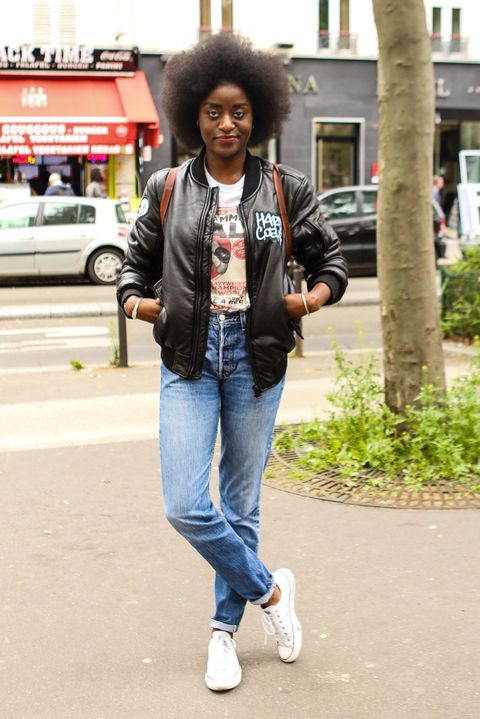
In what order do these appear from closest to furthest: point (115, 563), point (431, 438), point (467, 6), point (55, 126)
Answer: point (115, 563), point (431, 438), point (55, 126), point (467, 6)

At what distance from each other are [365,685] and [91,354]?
7.58 meters

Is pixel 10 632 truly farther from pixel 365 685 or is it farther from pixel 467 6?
pixel 467 6

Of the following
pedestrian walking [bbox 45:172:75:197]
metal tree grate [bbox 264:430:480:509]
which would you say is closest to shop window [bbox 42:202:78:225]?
pedestrian walking [bbox 45:172:75:197]

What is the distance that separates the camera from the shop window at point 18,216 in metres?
16.8

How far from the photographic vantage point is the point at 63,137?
76.8 feet

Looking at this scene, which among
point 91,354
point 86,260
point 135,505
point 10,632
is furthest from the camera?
point 86,260

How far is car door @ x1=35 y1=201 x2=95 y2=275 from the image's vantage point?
1683cm

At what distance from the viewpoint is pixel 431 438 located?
5.44 metres

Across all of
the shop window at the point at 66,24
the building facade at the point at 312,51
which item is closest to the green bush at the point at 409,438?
the building facade at the point at 312,51

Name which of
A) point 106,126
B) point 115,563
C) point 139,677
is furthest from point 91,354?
point 106,126

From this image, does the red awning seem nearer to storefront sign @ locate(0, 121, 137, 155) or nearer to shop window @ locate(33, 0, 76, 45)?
storefront sign @ locate(0, 121, 137, 155)

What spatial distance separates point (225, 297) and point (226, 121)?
1.86 feet

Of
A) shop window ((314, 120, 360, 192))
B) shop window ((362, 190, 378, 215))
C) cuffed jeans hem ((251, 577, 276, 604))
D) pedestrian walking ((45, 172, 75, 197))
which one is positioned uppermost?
shop window ((314, 120, 360, 192))

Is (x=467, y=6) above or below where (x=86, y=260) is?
above
